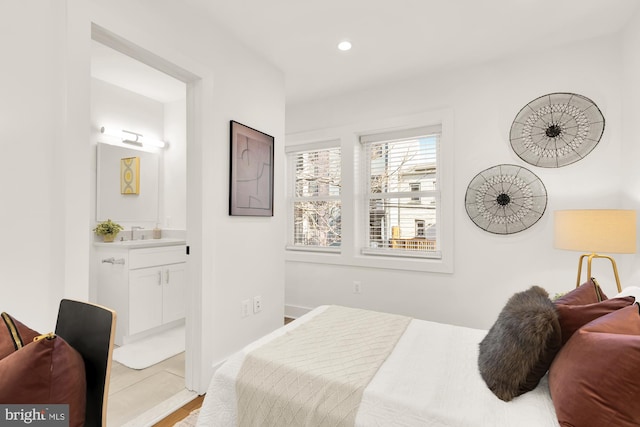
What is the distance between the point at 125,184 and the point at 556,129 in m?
4.20

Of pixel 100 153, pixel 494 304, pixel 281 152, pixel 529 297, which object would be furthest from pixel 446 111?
pixel 100 153

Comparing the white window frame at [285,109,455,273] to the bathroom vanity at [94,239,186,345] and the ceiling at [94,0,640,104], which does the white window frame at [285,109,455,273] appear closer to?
the ceiling at [94,0,640,104]

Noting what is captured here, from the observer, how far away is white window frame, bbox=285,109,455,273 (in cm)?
302

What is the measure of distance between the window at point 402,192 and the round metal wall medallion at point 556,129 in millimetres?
749

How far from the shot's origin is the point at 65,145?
4.80 ft

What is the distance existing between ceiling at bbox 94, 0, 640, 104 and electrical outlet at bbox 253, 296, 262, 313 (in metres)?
2.08

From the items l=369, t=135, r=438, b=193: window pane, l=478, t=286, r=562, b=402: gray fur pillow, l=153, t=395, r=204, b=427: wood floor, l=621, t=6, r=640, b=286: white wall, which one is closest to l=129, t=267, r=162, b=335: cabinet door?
l=153, t=395, r=204, b=427: wood floor

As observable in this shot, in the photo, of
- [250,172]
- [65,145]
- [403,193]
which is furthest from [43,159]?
[403,193]

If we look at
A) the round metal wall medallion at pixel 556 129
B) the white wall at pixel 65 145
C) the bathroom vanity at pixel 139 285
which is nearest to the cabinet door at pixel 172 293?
the bathroom vanity at pixel 139 285

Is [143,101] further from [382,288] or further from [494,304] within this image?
[494,304]

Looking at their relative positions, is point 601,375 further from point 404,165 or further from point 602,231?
point 404,165

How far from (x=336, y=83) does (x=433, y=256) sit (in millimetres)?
2048

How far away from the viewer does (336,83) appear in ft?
10.9

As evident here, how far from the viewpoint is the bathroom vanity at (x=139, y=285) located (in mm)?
2930
